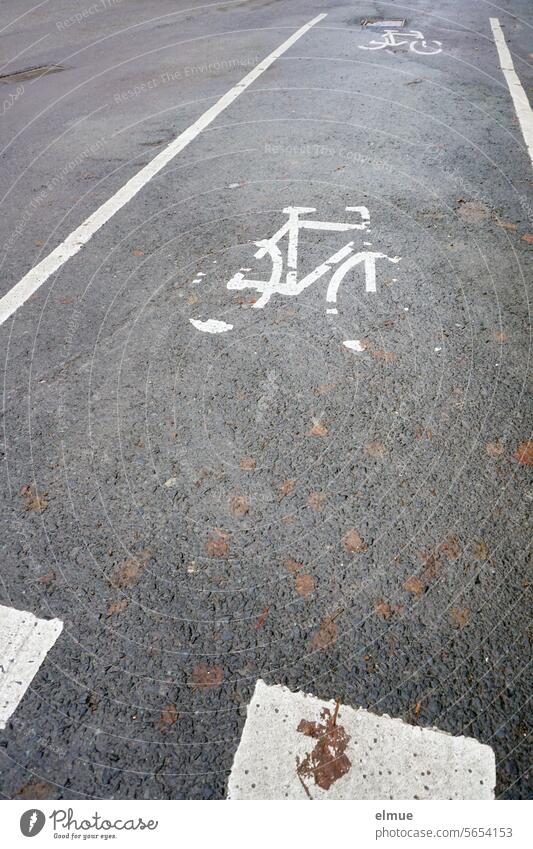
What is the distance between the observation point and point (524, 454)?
2.99 m

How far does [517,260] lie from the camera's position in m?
4.45

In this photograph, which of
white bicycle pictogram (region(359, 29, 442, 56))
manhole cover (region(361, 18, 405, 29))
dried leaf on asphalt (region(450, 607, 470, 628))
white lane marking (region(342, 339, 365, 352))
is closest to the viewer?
dried leaf on asphalt (region(450, 607, 470, 628))

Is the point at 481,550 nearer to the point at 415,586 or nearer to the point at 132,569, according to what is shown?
the point at 415,586

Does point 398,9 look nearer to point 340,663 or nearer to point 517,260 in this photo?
point 517,260

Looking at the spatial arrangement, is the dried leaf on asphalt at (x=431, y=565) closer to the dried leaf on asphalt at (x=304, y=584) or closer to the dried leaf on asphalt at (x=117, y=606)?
the dried leaf on asphalt at (x=304, y=584)

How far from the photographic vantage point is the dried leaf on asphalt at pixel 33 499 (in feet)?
9.39

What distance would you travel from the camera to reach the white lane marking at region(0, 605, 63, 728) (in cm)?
218

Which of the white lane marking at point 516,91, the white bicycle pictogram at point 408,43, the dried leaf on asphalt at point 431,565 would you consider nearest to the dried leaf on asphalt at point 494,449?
the dried leaf on asphalt at point 431,565

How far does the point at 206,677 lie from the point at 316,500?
906 millimetres

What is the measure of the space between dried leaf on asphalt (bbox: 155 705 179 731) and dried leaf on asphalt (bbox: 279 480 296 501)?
1.00 meters

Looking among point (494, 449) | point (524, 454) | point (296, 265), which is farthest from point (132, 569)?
point (296, 265)

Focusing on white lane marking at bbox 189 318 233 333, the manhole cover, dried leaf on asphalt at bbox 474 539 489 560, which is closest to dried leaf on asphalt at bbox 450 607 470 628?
dried leaf on asphalt at bbox 474 539 489 560

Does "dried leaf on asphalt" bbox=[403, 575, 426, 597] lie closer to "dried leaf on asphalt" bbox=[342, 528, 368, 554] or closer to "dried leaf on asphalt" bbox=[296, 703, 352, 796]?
"dried leaf on asphalt" bbox=[342, 528, 368, 554]
